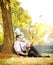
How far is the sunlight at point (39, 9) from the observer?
6641 mm

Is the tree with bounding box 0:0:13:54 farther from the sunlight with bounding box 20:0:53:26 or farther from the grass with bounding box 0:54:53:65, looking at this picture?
the grass with bounding box 0:54:53:65

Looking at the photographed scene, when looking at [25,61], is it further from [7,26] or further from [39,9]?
[39,9]

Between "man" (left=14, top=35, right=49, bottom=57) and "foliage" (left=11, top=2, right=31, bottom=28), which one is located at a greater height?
"foliage" (left=11, top=2, right=31, bottom=28)

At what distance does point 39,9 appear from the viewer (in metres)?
6.77

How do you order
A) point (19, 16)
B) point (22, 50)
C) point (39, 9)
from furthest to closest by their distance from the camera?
point (19, 16), point (39, 9), point (22, 50)

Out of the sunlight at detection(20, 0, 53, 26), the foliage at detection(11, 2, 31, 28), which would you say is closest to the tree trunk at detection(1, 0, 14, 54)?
the foliage at detection(11, 2, 31, 28)

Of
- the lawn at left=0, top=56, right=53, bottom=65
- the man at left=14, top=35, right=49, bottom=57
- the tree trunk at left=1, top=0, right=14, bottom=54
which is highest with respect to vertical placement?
the tree trunk at left=1, top=0, right=14, bottom=54

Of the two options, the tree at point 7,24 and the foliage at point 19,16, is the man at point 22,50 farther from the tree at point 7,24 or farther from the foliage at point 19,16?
the foliage at point 19,16

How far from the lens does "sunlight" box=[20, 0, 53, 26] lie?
21.8ft

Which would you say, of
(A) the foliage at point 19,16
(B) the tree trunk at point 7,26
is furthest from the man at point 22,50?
(A) the foliage at point 19,16

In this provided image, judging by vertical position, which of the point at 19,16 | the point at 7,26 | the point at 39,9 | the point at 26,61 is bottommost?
the point at 26,61

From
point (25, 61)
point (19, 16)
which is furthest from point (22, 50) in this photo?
point (19, 16)

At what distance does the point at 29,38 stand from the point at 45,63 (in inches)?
33.5

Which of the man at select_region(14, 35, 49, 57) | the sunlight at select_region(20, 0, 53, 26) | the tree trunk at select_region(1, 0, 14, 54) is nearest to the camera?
the man at select_region(14, 35, 49, 57)
